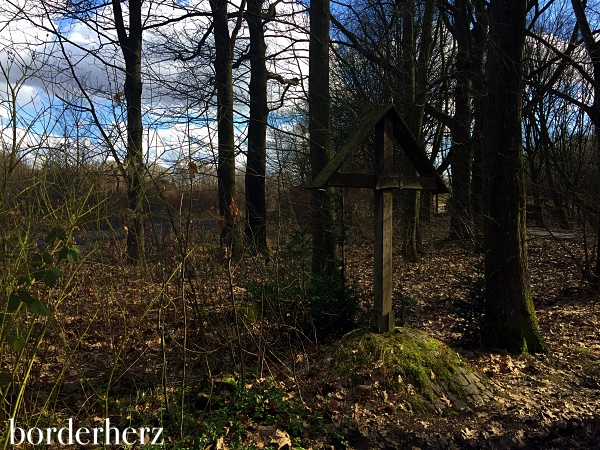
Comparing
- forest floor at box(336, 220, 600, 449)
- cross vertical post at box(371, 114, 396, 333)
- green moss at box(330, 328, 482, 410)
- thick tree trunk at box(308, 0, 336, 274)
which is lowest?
forest floor at box(336, 220, 600, 449)

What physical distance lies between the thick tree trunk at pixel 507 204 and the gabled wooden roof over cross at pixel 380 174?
104 centimetres

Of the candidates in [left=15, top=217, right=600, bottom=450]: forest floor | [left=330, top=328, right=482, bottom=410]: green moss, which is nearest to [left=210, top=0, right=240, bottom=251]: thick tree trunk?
[left=15, top=217, right=600, bottom=450]: forest floor

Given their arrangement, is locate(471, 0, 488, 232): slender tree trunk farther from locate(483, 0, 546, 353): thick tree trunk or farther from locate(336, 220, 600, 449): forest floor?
locate(483, 0, 546, 353): thick tree trunk

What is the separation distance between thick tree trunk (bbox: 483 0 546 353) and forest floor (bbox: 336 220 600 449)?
0.95 feet

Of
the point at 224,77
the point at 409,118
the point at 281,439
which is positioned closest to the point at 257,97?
the point at 224,77

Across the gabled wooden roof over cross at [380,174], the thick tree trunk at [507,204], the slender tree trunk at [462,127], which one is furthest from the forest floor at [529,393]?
the slender tree trunk at [462,127]

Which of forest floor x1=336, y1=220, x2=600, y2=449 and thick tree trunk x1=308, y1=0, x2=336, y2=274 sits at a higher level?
thick tree trunk x1=308, y1=0, x2=336, y2=274

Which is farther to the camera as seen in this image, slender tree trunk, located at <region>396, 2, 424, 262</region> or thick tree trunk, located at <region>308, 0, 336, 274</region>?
slender tree trunk, located at <region>396, 2, 424, 262</region>

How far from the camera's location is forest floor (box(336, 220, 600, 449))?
405cm

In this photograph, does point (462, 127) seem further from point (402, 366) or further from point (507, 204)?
point (402, 366)

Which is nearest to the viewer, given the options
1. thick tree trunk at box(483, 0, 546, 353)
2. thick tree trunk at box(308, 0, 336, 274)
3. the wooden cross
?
the wooden cross

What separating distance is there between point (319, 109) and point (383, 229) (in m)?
3.81

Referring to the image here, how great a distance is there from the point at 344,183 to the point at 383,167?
0.52 metres

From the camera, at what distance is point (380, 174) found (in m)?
5.17
